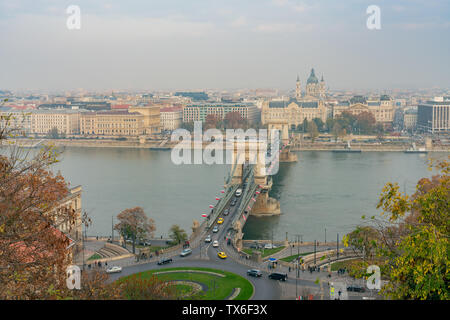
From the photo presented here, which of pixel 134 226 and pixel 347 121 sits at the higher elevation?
pixel 347 121

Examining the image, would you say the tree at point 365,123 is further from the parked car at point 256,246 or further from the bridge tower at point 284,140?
the parked car at point 256,246

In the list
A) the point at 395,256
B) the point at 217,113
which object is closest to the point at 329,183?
the point at 395,256

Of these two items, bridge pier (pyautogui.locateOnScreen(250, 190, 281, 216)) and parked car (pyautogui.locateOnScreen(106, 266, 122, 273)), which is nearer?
parked car (pyautogui.locateOnScreen(106, 266, 122, 273))

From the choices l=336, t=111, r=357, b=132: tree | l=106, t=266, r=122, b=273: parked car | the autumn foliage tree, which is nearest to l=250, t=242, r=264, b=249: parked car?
l=106, t=266, r=122, b=273: parked car

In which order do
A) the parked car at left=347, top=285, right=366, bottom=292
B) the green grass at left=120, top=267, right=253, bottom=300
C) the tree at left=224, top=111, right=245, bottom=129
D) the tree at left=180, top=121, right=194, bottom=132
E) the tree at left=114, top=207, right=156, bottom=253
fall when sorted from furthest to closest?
the tree at left=180, top=121, right=194, bottom=132
the tree at left=224, top=111, right=245, bottom=129
the tree at left=114, top=207, right=156, bottom=253
the parked car at left=347, top=285, right=366, bottom=292
the green grass at left=120, top=267, right=253, bottom=300

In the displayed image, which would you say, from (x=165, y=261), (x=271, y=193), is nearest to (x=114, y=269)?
(x=165, y=261)

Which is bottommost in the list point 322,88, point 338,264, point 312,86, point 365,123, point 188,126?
point 338,264

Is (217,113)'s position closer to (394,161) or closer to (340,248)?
(394,161)

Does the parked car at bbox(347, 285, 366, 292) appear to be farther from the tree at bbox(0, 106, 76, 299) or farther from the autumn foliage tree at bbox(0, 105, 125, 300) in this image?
the tree at bbox(0, 106, 76, 299)

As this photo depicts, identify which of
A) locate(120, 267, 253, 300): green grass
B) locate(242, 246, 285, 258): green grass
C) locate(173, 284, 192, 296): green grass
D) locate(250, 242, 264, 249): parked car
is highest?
locate(173, 284, 192, 296): green grass

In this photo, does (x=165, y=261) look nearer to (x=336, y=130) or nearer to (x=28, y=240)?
(x=28, y=240)
